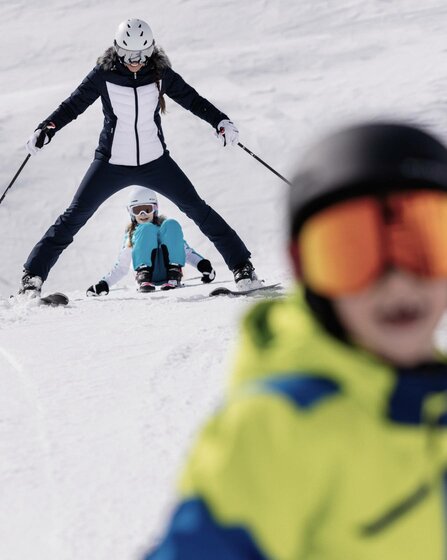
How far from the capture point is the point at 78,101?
600cm

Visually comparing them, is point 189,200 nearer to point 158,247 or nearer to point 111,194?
point 111,194

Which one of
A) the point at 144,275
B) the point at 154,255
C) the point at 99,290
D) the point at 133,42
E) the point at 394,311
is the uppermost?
the point at 133,42

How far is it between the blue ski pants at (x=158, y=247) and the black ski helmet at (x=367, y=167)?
6.31 metres

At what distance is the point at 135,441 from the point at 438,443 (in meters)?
1.86

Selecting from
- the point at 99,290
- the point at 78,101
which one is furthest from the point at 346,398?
the point at 99,290

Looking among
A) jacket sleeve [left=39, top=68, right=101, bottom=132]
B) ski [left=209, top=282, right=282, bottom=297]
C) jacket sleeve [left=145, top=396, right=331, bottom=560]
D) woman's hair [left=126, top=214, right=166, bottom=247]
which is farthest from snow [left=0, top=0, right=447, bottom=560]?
jacket sleeve [left=39, top=68, right=101, bottom=132]

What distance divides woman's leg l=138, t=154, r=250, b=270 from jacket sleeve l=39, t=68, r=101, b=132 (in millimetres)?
583

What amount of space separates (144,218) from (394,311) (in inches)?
271

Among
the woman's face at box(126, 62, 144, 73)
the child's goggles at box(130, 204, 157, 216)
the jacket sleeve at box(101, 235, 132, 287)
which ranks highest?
the woman's face at box(126, 62, 144, 73)

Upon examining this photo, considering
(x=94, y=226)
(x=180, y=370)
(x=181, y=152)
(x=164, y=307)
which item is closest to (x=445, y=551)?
(x=180, y=370)

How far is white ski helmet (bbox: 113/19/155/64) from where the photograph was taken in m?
5.67

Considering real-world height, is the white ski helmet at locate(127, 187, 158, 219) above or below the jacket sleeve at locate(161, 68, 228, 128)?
below

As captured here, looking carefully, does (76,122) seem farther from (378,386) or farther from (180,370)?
(378,386)

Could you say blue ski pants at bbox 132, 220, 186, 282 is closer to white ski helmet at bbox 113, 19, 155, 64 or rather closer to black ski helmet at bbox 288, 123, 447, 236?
white ski helmet at bbox 113, 19, 155, 64
